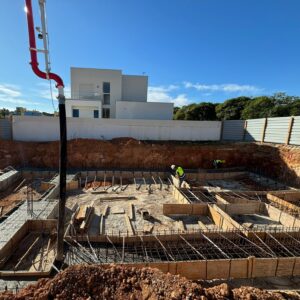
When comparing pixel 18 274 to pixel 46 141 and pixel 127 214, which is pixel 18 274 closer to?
pixel 127 214

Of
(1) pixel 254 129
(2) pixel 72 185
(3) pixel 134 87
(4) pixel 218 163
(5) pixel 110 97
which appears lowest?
(2) pixel 72 185

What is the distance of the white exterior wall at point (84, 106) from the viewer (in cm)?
2044

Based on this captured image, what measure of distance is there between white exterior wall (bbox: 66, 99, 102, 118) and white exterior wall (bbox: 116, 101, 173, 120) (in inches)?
82.7

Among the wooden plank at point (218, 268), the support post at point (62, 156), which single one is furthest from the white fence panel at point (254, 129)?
the support post at point (62, 156)

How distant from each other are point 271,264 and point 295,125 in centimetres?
1101

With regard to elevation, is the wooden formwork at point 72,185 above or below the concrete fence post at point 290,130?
below

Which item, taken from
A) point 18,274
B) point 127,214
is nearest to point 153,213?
point 127,214

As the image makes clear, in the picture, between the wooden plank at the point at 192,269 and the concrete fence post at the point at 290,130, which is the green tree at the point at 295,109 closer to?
the concrete fence post at the point at 290,130

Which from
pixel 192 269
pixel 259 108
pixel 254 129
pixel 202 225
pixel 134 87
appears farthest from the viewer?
pixel 259 108

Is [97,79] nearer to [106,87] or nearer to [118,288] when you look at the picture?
[106,87]

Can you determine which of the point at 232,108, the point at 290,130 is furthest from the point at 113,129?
the point at 232,108

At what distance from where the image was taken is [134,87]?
24672 mm

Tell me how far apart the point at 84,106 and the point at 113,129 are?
6321mm

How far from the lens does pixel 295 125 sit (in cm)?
1347
